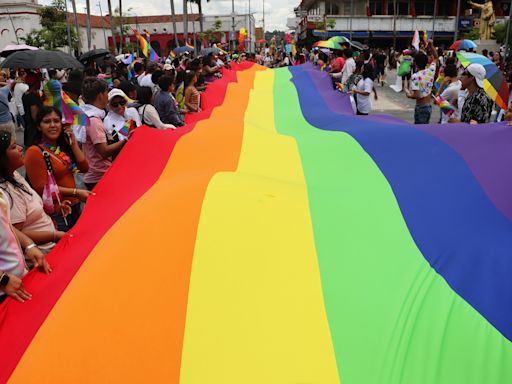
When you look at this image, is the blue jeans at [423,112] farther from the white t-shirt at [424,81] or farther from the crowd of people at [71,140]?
the white t-shirt at [424,81]

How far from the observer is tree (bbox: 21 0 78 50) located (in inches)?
1293

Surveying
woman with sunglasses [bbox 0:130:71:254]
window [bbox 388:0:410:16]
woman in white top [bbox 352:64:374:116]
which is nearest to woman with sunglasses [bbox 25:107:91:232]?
woman with sunglasses [bbox 0:130:71:254]

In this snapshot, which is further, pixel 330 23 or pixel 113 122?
pixel 330 23

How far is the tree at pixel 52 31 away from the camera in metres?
32.8

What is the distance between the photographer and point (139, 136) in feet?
13.4

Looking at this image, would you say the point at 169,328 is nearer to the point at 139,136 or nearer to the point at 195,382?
the point at 195,382

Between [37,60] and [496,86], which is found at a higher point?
[37,60]

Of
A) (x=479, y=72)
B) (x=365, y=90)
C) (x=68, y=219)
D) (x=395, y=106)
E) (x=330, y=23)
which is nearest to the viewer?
(x=68, y=219)

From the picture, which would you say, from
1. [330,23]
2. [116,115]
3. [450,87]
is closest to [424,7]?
[330,23]

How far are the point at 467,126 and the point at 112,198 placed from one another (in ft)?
10.2

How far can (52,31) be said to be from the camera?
34219 millimetres

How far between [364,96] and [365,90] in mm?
128

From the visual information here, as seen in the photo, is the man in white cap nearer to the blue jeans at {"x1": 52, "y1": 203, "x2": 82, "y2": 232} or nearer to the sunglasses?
the sunglasses

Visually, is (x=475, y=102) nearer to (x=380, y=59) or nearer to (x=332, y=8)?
(x=380, y=59)
